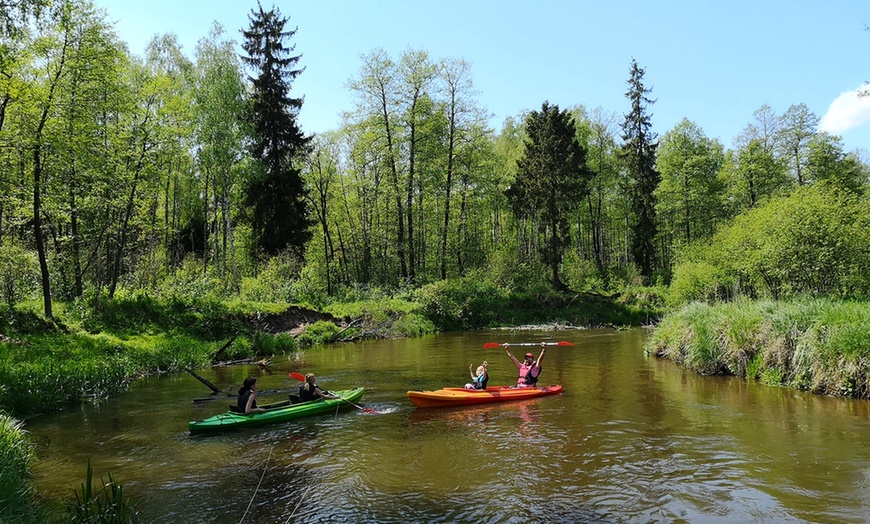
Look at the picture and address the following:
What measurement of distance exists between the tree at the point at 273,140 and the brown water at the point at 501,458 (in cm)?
1732

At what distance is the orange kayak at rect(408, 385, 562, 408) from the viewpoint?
11.8 metres

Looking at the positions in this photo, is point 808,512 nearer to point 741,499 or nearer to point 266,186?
point 741,499

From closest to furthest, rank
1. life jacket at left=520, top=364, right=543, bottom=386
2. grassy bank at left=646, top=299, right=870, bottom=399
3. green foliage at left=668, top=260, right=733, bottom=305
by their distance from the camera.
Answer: grassy bank at left=646, top=299, right=870, bottom=399, life jacket at left=520, top=364, right=543, bottom=386, green foliage at left=668, top=260, right=733, bottom=305

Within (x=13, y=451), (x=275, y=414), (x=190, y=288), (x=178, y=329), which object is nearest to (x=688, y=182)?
(x=190, y=288)

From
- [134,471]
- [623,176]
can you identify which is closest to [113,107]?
[134,471]

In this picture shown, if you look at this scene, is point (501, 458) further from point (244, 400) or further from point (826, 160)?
point (826, 160)

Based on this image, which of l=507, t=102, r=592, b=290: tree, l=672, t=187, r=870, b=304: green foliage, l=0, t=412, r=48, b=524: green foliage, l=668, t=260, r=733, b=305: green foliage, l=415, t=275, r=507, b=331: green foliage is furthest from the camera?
l=507, t=102, r=592, b=290: tree

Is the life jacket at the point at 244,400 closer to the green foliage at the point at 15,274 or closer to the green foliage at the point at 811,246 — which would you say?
the green foliage at the point at 15,274

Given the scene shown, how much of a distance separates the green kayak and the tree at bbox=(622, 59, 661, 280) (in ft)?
104

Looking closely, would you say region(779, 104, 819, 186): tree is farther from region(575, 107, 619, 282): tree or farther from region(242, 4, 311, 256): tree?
region(242, 4, 311, 256): tree

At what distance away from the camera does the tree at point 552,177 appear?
110ft

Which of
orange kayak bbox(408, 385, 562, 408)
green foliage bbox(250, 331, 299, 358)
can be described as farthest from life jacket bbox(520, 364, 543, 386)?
green foliage bbox(250, 331, 299, 358)

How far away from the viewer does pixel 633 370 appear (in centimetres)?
1612

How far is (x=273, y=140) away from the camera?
101 feet
